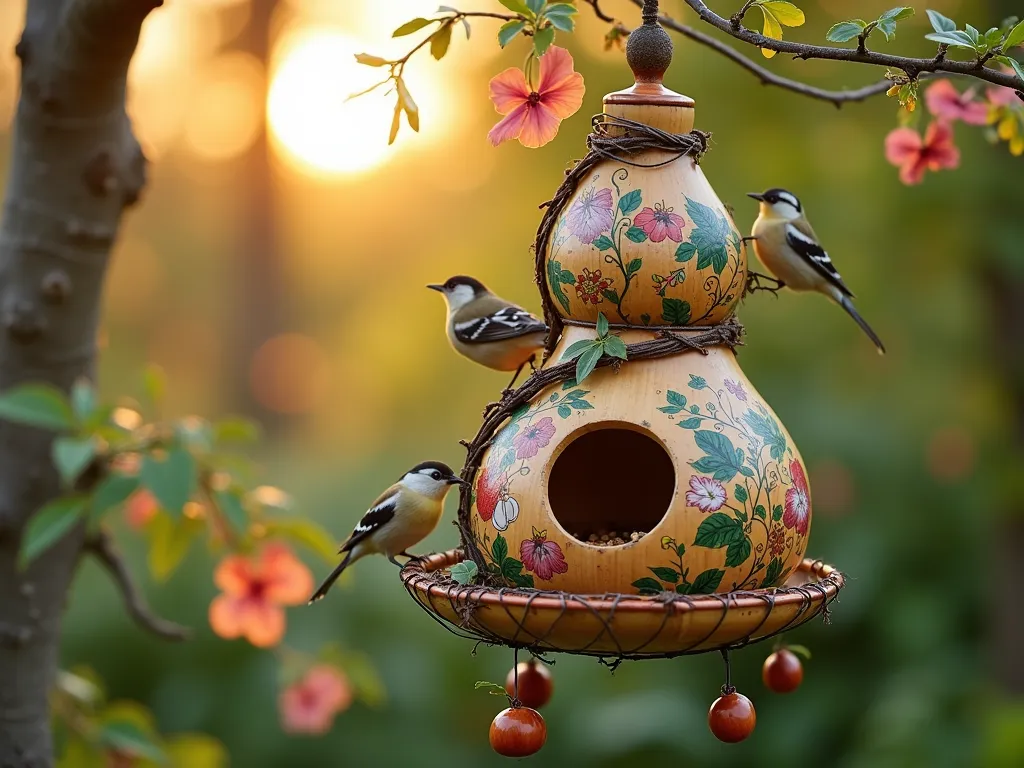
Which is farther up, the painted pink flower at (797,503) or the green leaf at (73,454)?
the painted pink flower at (797,503)

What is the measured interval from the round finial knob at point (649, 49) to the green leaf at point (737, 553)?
1025mm

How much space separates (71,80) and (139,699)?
5.31 meters

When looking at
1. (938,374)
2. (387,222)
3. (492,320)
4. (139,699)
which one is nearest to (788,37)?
(938,374)

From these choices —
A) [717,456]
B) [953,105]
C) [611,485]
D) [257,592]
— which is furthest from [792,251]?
[257,592]

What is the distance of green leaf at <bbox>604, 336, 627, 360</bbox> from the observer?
2.28 metres

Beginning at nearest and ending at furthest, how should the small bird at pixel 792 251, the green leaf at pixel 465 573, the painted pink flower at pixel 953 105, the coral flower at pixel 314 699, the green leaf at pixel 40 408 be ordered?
the green leaf at pixel 465 573, the green leaf at pixel 40 408, the painted pink flower at pixel 953 105, the small bird at pixel 792 251, the coral flower at pixel 314 699

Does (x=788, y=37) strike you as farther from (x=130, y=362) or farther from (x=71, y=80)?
(x=130, y=362)

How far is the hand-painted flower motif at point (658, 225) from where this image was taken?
243cm

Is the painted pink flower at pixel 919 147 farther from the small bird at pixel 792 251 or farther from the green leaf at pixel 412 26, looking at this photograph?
the green leaf at pixel 412 26

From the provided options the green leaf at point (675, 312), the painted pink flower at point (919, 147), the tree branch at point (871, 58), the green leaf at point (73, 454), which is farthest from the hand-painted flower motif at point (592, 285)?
the green leaf at point (73, 454)

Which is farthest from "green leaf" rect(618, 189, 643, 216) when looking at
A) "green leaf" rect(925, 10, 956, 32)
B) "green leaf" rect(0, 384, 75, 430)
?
"green leaf" rect(0, 384, 75, 430)

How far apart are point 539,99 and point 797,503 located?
1.03m

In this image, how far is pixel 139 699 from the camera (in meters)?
7.25

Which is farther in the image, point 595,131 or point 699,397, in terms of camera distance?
point 595,131
